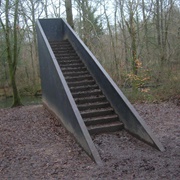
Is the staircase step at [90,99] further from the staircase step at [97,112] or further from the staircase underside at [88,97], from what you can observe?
the staircase step at [97,112]

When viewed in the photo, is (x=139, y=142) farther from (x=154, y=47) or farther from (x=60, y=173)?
(x=154, y=47)

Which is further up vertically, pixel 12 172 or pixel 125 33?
pixel 125 33

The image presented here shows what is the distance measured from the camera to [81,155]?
4980 mm

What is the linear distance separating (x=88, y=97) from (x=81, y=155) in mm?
2401

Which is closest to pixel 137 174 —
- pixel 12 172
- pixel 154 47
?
pixel 12 172

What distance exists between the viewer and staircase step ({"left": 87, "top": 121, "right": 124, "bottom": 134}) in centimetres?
600

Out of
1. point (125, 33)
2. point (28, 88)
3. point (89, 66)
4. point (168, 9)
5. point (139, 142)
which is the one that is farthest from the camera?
point (28, 88)

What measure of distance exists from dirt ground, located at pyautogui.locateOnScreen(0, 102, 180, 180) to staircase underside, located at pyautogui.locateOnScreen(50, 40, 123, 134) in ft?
1.20

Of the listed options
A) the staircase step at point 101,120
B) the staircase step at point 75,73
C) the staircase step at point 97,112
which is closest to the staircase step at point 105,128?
the staircase step at point 101,120

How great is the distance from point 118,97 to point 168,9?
10.7 metres

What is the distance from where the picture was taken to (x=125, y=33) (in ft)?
56.6

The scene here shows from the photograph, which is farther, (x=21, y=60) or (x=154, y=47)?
(x=21, y=60)

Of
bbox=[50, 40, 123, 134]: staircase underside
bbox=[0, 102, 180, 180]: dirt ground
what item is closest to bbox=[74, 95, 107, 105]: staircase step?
bbox=[50, 40, 123, 134]: staircase underside

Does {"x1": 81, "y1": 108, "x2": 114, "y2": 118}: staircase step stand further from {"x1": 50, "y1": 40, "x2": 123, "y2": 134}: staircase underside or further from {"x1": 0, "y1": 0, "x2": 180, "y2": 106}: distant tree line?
A: {"x1": 0, "y1": 0, "x2": 180, "y2": 106}: distant tree line
